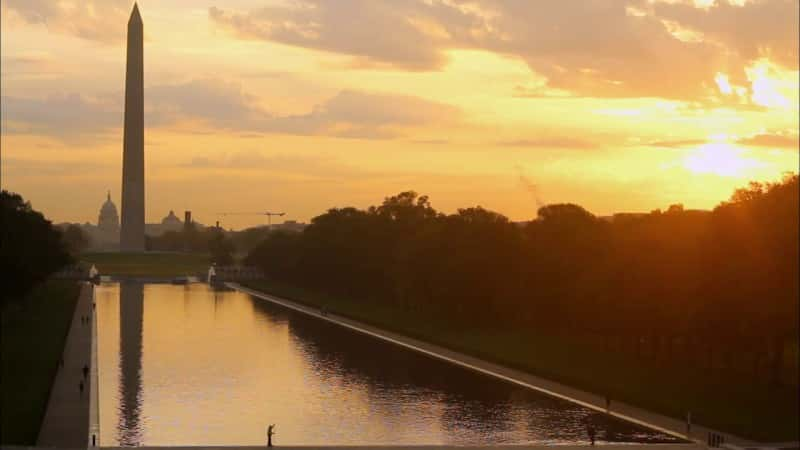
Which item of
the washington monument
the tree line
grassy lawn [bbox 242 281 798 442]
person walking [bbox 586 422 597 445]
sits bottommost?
person walking [bbox 586 422 597 445]

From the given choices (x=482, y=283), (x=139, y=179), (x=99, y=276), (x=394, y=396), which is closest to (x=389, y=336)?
(x=482, y=283)

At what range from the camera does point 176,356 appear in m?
47.4

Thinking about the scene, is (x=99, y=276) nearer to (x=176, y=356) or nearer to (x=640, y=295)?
(x=176, y=356)

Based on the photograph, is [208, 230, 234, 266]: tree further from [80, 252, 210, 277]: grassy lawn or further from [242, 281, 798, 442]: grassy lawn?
[242, 281, 798, 442]: grassy lawn

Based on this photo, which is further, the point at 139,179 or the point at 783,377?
the point at 139,179

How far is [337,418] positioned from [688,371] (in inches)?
550

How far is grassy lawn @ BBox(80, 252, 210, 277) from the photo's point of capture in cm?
13175

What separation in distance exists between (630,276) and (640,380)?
20.7 feet

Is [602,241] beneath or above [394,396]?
above

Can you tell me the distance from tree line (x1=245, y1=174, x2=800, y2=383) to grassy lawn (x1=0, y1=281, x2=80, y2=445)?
20.3 meters

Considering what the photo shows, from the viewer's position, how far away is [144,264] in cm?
14475

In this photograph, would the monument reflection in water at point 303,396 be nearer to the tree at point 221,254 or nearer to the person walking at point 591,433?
the person walking at point 591,433

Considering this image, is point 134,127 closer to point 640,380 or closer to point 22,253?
point 22,253

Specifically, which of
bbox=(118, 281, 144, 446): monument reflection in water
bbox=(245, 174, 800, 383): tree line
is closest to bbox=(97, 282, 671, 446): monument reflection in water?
bbox=(118, 281, 144, 446): monument reflection in water
